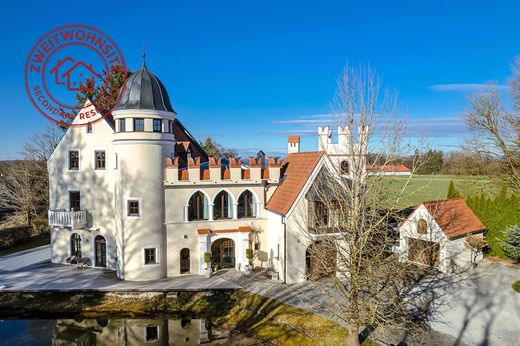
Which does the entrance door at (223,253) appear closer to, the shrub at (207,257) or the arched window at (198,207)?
the shrub at (207,257)

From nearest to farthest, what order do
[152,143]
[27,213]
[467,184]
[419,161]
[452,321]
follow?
[419,161] → [452,321] → [152,143] → [467,184] → [27,213]

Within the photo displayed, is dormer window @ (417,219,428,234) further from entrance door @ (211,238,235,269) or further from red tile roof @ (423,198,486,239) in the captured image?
entrance door @ (211,238,235,269)

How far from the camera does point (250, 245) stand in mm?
21609

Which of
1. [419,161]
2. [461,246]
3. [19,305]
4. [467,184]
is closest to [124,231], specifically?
[19,305]

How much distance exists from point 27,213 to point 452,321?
36806 mm

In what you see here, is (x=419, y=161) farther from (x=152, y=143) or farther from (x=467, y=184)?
(x=467, y=184)

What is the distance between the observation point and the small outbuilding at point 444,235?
2000 cm

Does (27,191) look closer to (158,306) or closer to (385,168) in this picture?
(158,306)

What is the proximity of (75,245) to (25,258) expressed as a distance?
4.82m

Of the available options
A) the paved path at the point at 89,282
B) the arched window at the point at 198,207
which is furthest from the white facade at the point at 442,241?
the arched window at the point at 198,207

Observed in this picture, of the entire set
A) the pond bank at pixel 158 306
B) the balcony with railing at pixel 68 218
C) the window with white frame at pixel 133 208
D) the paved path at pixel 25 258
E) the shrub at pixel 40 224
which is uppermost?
the window with white frame at pixel 133 208

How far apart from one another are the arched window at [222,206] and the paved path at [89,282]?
11.9 ft

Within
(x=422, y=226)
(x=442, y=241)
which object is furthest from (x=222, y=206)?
(x=442, y=241)

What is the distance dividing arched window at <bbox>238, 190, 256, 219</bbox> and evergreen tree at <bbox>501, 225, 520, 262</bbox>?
1494 centimetres
